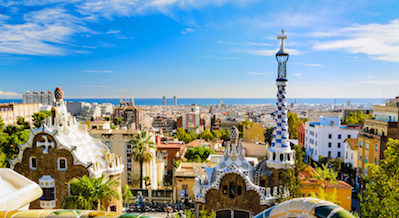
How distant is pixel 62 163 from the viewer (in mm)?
20484

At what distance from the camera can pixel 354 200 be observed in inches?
1332

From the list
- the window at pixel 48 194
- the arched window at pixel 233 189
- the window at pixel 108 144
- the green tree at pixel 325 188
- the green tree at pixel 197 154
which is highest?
the green tree at pixel 325 188

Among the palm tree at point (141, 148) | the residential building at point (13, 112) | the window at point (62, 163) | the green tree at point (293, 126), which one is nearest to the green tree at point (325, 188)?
the window at point (62, 163)

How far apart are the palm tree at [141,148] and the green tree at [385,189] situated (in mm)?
24019

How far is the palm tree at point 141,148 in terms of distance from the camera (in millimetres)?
32094

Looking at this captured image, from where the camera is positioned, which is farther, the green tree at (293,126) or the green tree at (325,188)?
the green tree at (293,126)

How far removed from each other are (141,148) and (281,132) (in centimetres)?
1823

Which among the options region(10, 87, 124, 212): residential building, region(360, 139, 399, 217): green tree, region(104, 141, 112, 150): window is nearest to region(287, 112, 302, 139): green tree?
region(104, 141, 112, 150): window

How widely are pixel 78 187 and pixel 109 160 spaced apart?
6.01 meters

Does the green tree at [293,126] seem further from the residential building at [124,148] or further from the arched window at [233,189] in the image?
the arched window at [233,189]

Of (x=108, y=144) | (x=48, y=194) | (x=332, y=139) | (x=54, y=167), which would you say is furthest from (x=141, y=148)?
(x=332, y=139)

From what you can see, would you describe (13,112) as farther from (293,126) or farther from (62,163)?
(293,126)

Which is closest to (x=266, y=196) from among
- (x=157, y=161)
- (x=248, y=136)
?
(x=157, y=161)

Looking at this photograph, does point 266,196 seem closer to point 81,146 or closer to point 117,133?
point 81,146
